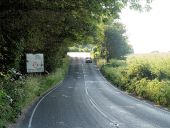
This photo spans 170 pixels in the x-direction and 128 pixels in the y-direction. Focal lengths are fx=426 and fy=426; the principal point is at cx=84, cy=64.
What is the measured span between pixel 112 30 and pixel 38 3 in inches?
2787

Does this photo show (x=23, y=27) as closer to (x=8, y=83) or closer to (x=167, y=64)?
(x=8, y=83)

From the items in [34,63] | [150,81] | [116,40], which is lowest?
[150,81]

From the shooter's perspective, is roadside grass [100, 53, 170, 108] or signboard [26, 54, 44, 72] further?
signboard [26, 54, 44, 72]

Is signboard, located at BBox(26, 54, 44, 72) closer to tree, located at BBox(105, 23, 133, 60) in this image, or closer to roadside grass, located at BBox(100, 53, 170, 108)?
roadside grass, located at BBox(100, 53, 170, 108)

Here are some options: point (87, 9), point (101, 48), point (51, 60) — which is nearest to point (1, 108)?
point (87, 9)

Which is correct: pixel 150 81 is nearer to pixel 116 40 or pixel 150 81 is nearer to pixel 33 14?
pixel 33 14

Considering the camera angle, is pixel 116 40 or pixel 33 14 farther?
pixel 116 40

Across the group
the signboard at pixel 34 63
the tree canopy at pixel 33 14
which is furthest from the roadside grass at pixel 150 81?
the signboard at pixel 34 63

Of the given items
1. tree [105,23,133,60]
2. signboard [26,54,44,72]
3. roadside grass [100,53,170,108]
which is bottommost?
roadside grass [100,53,170,108]

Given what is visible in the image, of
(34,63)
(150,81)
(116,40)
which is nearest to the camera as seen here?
(150,81)

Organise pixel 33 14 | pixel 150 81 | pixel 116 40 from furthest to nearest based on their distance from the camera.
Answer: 1. pixel 116 40
2. pixel 150 81
3. pixel 33 14

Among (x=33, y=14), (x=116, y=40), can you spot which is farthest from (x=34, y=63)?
(x=116, y=40)

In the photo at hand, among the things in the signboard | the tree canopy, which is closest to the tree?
the signboard

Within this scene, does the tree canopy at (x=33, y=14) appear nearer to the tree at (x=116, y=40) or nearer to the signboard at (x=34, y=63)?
the signboard at (x=34, y=63)
